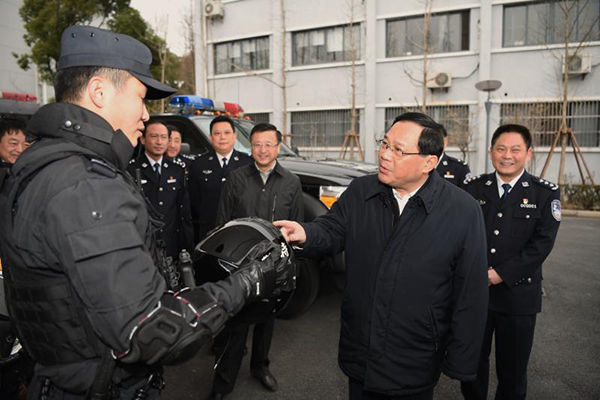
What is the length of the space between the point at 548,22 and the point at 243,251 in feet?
52.7

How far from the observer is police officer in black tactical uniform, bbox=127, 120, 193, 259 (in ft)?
13.5

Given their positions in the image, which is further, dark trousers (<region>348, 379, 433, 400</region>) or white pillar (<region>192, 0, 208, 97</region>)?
white pillar (<region>192, 0, 208, 97</region>)

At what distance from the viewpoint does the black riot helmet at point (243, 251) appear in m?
1.80

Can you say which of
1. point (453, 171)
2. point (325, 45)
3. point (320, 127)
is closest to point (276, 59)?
point (325, 45)

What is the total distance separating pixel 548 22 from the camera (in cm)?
1412

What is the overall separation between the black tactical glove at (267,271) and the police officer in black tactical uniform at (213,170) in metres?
2.68

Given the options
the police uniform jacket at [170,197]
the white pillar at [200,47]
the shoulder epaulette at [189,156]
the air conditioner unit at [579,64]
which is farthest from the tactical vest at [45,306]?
the white pillar at [200,47]

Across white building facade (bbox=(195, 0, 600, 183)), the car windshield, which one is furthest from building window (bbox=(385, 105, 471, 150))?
the car windshield

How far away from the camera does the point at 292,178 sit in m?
3.65

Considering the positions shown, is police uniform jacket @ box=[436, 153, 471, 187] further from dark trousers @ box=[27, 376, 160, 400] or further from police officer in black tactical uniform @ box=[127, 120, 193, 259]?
dark trousers @ box=[27, 376, 160, 400]

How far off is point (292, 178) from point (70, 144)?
7.85 ft

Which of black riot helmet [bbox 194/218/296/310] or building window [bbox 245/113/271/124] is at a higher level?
building window [bbox 245/113/271/124]

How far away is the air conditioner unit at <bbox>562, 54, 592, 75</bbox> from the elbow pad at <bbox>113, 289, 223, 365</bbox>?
15245mm

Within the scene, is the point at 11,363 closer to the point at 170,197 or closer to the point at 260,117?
the point at 170,197
